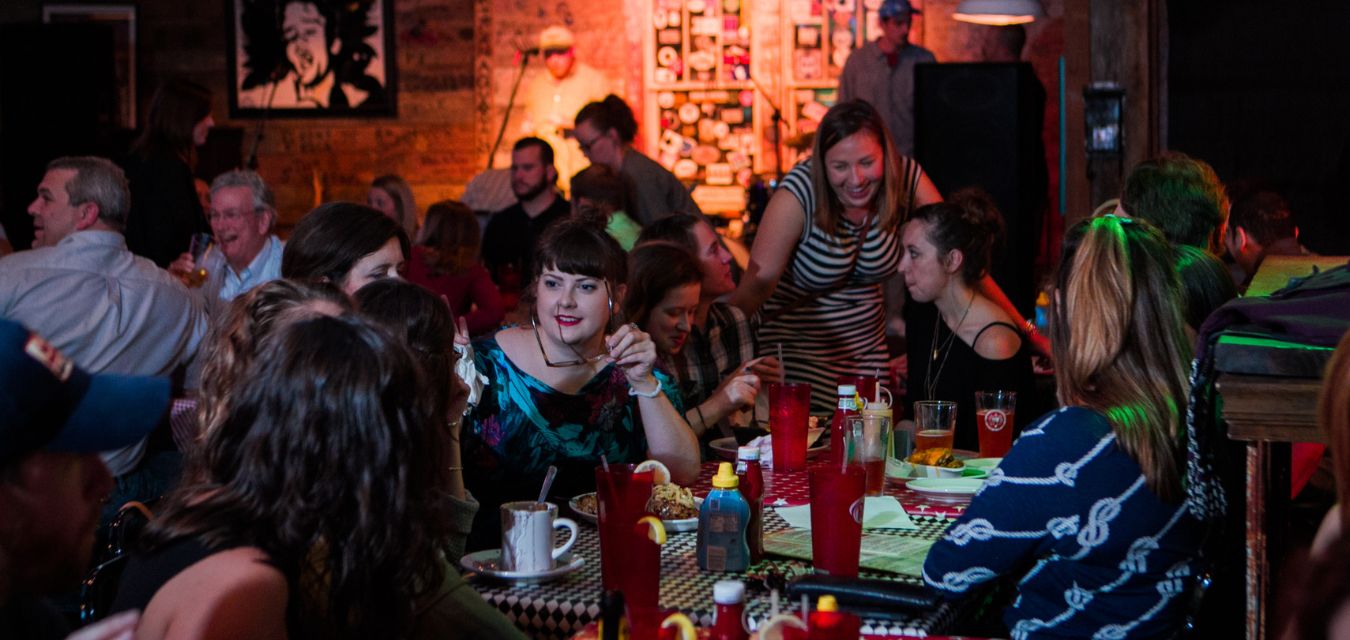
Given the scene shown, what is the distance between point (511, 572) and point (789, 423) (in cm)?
104

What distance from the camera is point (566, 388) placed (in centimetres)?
280

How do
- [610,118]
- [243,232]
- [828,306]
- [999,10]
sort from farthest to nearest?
[999,10] → [610,118] → [243,232] → [828,306]

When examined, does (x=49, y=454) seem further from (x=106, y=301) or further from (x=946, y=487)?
(x=106, y=301)

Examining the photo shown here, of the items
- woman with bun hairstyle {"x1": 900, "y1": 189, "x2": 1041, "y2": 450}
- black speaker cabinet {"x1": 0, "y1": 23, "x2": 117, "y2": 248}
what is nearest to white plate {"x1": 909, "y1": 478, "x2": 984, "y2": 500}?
woman with bun hairstyle {"x1": 900, "y1": 189, "x2": 1041, "y2": 450}

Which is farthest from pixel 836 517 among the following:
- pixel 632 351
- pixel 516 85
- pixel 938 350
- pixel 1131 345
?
pixel 516 85

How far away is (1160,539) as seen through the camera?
6.60 feet

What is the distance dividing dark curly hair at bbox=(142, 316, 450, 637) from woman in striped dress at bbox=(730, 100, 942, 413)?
264 centimetres

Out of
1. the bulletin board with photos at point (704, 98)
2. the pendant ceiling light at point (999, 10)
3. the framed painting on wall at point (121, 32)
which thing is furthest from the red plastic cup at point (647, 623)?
the framed painting on wall at point (121, 32)

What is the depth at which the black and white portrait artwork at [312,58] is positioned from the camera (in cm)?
999

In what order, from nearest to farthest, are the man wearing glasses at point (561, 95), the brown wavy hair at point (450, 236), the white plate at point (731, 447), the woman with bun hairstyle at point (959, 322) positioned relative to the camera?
the white plate at point (731, 447) < the woman with bun hairstyle at point (959, 322) < the brown wavy hair at point (450, 236) < the man wearing glasses at point (561, 95)

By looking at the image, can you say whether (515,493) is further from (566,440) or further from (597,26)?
(597,26)

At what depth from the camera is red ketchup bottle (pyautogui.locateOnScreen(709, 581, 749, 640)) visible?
4.95 ft

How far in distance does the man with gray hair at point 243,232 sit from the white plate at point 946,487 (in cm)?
269

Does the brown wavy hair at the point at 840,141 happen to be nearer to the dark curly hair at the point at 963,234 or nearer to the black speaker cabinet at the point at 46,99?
the dark curly hair at the point at 963,234
